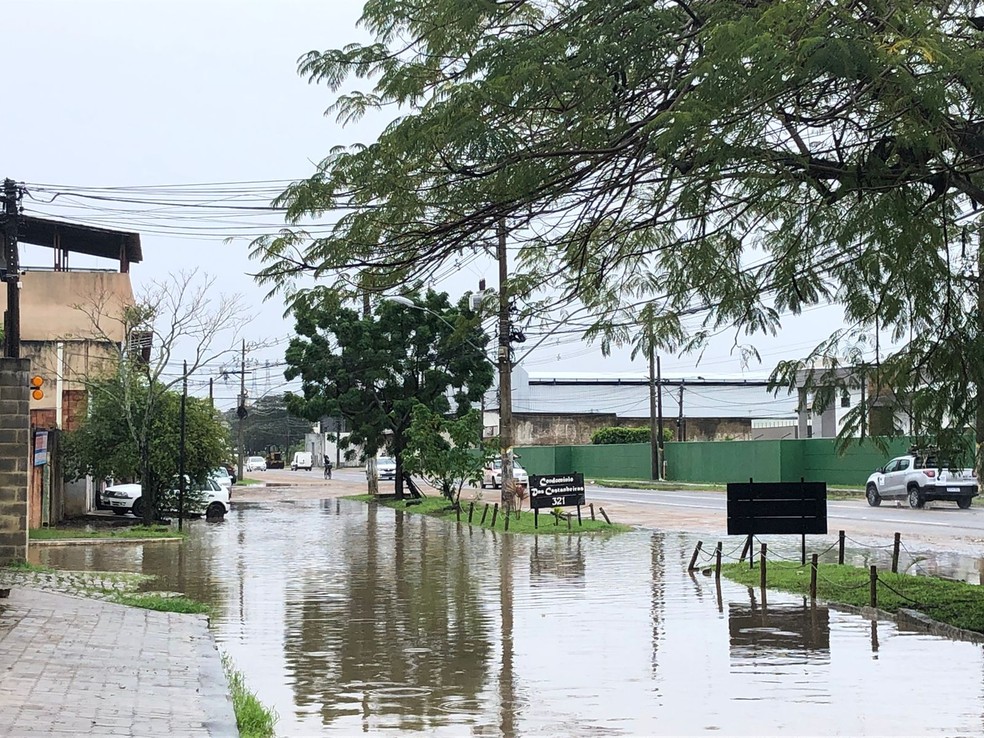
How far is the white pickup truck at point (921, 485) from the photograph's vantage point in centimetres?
3706

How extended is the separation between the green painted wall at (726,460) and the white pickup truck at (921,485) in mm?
1095

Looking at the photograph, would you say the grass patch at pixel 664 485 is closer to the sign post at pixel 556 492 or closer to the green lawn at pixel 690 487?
the green lawn at pixel 690 487

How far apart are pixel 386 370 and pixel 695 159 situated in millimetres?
39576

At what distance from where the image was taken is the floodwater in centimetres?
892

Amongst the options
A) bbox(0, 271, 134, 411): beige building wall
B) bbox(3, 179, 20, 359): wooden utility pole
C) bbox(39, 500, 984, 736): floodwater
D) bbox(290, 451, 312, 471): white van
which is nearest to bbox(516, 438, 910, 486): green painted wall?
bbox(39, 500, 984, 736): floodwater

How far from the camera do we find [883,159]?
955cm

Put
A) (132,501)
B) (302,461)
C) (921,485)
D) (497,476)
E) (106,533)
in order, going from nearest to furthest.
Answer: (106,533) → (132,501) → (921,485) → (497,476) → (302,461)

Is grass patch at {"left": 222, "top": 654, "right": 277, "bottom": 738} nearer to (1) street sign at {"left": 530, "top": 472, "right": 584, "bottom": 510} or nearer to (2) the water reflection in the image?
(2) the water reflection

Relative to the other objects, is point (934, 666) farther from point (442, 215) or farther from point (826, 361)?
point (442, 215)

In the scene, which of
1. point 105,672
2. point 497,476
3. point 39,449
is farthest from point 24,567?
point 497,476

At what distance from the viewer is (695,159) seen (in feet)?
27.1

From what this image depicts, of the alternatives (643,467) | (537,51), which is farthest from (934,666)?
(643,467)

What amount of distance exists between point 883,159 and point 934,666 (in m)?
4.45

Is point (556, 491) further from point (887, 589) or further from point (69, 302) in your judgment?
point (69, 302)
